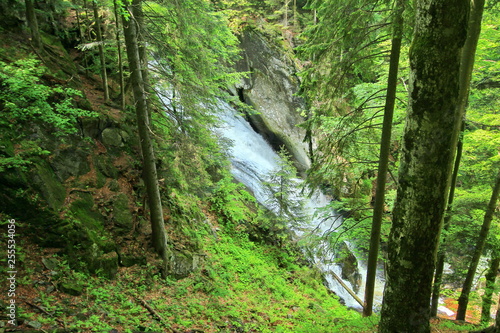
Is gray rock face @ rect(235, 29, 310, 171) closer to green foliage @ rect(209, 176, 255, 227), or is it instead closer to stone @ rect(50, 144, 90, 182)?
green foliage @ rect(209, 176, 255, 227)

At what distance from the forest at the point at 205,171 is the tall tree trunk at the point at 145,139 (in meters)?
0.04

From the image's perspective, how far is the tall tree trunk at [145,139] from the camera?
682 centimetres

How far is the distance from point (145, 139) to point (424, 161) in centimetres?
632

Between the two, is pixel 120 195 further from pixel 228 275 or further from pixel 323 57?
pixel 323 57

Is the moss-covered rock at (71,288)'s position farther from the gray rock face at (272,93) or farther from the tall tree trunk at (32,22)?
the gray rock face at (272,93)

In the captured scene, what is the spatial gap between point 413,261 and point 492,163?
289 inches

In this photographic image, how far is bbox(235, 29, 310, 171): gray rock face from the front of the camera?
2175 centimetres

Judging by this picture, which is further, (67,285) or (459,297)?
(459,297)

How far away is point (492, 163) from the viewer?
788cm

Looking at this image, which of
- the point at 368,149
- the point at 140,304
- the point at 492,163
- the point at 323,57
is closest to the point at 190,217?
the point at 140,304

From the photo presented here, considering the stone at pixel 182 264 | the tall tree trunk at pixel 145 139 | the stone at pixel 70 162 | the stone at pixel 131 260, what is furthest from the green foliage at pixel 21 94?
the stone at pixel 182 264

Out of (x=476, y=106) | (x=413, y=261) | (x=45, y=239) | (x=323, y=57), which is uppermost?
(x=323, y=57)

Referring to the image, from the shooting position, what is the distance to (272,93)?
2277 centimetres

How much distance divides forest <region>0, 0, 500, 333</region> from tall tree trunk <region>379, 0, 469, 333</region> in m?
0.01
